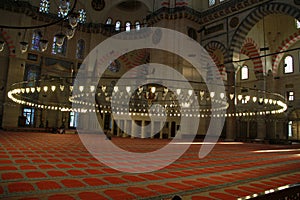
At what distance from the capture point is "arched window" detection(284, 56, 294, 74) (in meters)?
14.4

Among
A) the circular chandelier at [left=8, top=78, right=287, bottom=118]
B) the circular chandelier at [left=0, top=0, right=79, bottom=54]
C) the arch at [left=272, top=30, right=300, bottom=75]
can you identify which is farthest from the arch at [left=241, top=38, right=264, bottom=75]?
the circular chandelier at [left=0, top=0, right=79, bottom=54]

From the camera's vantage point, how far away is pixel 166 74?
12.3m

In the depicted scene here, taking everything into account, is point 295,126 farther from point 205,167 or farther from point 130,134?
point 205,167

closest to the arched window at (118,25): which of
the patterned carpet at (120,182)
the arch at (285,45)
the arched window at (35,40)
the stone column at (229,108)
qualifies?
the arched window at (35,40)

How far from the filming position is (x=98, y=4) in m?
15.5

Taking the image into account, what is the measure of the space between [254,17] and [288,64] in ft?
19.0

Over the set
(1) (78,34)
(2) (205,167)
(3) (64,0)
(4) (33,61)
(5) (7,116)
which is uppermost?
(1) (78,34)

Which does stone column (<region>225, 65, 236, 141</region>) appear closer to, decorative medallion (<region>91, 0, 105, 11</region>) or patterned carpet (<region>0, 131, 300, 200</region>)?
patterned carpet (<region>0, 131, 300, 200</region>)

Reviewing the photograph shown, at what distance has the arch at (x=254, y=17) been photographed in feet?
30.7

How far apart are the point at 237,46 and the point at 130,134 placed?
781 centimetres

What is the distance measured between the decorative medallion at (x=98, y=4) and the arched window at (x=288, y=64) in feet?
40.1

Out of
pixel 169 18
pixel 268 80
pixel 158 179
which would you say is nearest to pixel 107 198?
pixel 158 179

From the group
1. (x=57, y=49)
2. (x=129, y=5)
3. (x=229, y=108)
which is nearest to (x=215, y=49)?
(x=229, y=108)

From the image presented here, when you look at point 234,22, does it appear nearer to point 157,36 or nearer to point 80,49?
point 157,36
